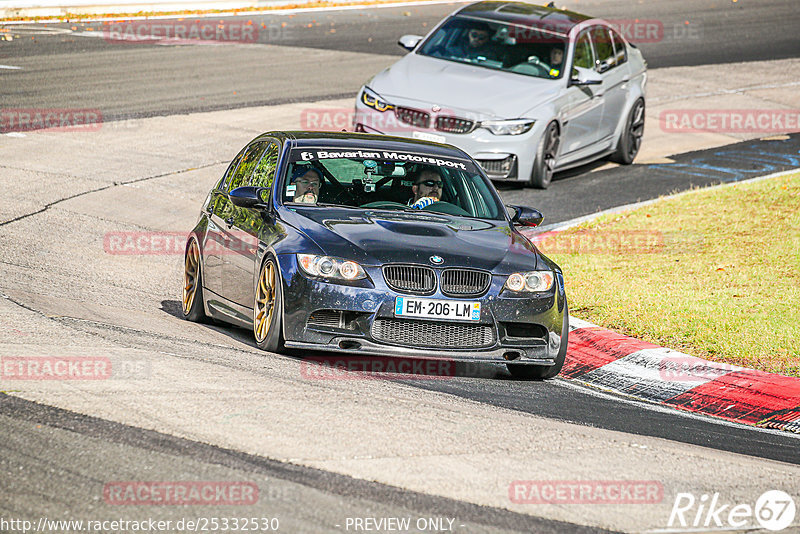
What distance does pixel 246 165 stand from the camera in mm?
10258

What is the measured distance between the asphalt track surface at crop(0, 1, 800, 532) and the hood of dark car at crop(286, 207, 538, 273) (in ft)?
2.66

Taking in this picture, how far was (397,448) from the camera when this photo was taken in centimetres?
604

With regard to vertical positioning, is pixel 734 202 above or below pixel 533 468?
below

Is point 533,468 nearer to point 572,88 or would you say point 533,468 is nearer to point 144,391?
point 144,391

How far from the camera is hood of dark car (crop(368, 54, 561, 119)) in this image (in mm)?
15008

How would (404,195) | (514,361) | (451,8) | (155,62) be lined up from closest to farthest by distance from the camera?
(514,361), (404,195), (155,62), (451,8)

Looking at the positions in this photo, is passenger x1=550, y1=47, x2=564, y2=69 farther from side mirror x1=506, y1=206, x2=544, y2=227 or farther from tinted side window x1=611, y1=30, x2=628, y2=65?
side mirror x1=506, y1=206, x2=544, y2=227

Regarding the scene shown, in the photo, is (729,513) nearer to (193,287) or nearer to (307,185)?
(307,185)

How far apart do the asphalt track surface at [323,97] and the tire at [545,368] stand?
0.11 metres

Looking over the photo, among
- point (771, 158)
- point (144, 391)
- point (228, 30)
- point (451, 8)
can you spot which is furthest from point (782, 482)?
point (451, 8)

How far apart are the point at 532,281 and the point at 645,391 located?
1139mm

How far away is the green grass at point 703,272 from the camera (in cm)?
977

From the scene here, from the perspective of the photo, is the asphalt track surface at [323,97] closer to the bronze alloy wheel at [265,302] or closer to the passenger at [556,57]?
the bronze alloy wheel at [265,302]

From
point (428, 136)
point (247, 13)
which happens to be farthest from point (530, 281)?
point (247, 13)
